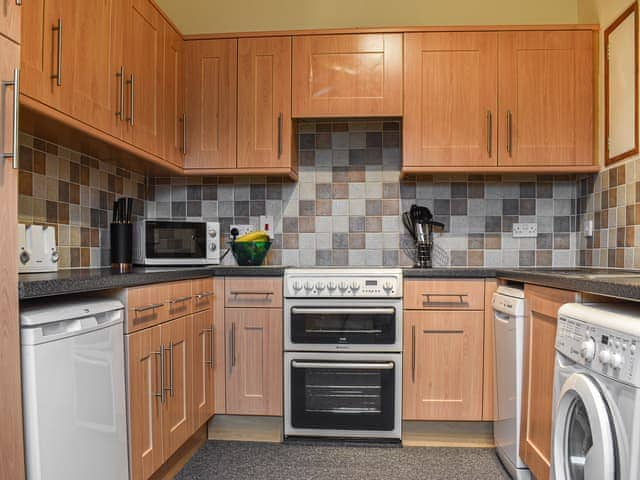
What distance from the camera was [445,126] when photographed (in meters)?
2.82

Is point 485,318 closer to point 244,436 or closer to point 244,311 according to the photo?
point 244,311

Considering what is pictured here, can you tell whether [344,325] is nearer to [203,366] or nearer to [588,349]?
[203,366]

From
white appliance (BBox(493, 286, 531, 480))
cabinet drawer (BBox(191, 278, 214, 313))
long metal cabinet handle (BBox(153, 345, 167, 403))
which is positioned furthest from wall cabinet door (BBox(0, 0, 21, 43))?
white appliance (BBox(493, 286, 531, 480))

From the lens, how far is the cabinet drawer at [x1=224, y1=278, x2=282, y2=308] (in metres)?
2.64

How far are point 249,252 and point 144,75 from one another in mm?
1106

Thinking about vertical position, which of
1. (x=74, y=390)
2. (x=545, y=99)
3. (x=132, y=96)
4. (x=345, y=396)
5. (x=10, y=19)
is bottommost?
(x=345, y=396)

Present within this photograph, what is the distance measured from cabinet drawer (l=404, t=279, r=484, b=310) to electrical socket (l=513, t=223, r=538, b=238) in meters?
0.72

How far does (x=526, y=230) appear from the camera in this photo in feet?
10.2

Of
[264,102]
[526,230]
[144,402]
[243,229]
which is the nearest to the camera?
[144,402]

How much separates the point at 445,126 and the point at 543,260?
3.44 ft

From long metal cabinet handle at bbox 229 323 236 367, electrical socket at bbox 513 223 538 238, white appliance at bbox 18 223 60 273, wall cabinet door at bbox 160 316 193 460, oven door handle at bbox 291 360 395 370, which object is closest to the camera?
white appliance at bbox 18 223 60 273

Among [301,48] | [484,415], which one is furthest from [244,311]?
[301,48]

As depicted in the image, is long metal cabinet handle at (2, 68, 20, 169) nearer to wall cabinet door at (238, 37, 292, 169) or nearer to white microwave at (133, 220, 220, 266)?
white microwave at (133, 220, 220, 266)

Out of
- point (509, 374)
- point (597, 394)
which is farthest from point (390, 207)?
point (597, 394)
